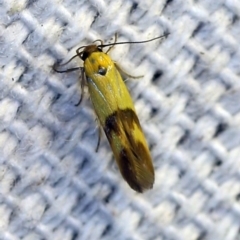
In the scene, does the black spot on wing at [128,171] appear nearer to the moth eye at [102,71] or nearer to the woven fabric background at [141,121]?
the woven fabric background at [141,121]

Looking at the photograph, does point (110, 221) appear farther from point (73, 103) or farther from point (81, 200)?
point (73, 103)

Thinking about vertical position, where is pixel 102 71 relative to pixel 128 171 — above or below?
above

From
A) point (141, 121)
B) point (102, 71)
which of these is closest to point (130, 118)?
point (141, 121)

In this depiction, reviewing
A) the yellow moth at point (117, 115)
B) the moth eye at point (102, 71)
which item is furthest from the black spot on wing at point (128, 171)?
the moth eye at point (102, 71)

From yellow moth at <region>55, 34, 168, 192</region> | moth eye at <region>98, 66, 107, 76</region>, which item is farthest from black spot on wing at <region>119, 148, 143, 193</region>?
moth eye at <region>98, 66, 107, 76</region>

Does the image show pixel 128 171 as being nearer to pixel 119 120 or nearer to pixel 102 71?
pixel 119 120
